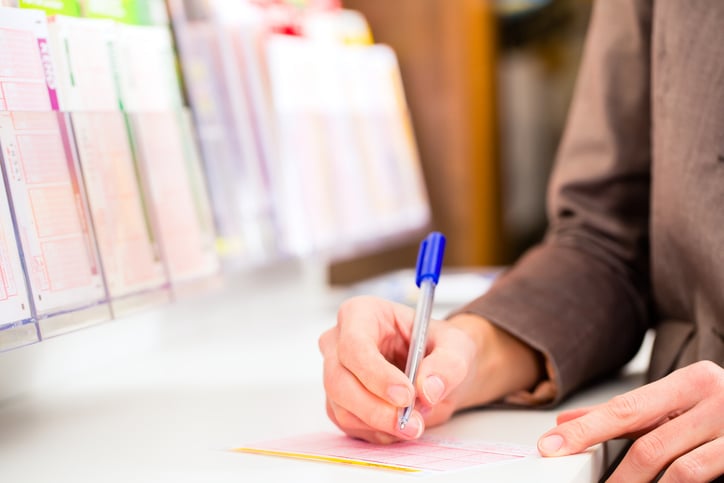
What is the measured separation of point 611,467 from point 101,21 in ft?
1.95

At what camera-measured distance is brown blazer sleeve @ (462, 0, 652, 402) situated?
73 cm

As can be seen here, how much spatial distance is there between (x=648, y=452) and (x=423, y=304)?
0.60 feet

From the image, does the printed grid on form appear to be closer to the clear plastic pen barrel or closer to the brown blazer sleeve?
the clear plastic pen barrel

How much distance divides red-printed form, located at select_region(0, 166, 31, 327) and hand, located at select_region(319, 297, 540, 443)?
0.23 metres

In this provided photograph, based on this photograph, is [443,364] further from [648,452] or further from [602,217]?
[602,217]

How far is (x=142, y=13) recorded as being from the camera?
83cm

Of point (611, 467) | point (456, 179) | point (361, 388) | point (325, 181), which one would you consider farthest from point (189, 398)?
point (456, 179)

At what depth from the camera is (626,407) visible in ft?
1.75

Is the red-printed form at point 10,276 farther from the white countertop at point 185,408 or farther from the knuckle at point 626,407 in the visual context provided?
the knuckle at point 626,407

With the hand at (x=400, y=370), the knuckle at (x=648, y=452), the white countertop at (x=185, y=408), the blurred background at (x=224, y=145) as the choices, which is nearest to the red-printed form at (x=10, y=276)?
the blurred background at (x=224, y=145)

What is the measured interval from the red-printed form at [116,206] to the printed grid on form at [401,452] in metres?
0.23

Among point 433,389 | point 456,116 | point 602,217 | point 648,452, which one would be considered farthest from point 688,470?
point 456,116

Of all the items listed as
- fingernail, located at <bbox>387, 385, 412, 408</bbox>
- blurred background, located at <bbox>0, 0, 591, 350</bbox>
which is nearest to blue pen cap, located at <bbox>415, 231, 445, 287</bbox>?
fingernail, located at <bbox>387, 385, 412, 408</bbox>

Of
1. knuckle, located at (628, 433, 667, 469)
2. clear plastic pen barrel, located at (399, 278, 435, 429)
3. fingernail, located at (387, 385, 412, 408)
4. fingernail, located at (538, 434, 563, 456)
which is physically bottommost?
knuckle, located at (628, 433, 667, 469)
